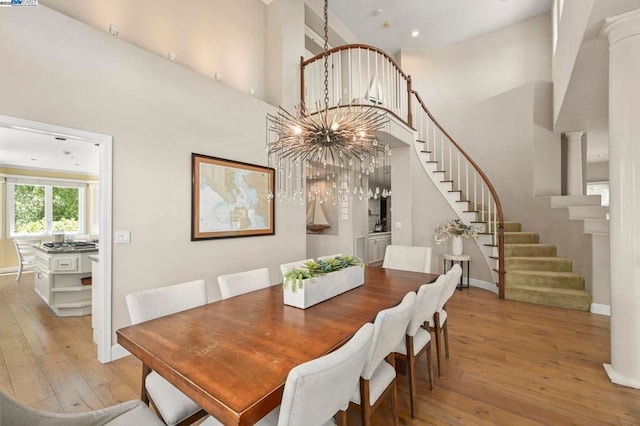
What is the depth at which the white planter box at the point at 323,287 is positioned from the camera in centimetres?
189

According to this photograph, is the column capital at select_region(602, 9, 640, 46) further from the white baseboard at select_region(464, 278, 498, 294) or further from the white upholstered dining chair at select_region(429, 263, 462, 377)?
the white baseboard at select_region(464, 278, 498, 294)

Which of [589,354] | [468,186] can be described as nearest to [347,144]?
[589,354]

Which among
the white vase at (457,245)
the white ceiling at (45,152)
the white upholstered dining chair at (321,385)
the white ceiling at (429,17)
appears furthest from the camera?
the white ceiling at (429,17)

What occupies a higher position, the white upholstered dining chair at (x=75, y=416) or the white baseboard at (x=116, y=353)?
the white upholstered dining chair at (x=75, y=416)

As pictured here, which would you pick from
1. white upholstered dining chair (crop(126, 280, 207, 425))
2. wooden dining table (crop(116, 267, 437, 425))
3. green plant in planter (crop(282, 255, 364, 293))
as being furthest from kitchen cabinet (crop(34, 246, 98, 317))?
green plant in planter (crop(282, 255, 364, 293))

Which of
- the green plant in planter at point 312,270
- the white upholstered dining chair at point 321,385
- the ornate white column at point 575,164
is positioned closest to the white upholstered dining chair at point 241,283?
the green plant in planter at point 312,270

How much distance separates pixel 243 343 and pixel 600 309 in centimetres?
482

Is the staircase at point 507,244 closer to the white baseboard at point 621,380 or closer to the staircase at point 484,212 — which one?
the staircase at point 484,212

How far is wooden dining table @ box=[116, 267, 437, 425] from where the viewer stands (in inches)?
39.0

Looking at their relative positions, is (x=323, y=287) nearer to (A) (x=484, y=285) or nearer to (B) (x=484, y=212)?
(A) (x=484, y=285)

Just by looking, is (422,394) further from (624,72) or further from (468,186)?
(468,186)

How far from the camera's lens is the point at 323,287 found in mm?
2037

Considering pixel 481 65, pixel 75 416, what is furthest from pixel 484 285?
pixel 75 416

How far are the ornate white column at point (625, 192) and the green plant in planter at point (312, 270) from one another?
206 cm
